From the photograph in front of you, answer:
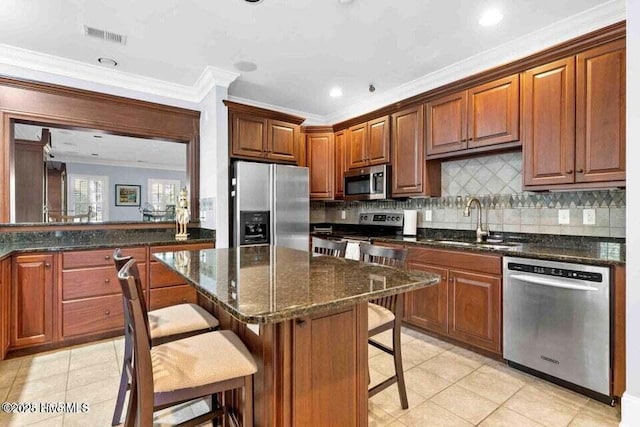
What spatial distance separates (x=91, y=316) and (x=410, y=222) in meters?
3.21

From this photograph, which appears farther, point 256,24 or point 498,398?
point 256,24

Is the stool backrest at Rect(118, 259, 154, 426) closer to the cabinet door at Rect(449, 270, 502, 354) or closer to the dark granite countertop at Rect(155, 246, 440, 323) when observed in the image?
the dark granite countertop at Rect(155, 246, 440, 323)

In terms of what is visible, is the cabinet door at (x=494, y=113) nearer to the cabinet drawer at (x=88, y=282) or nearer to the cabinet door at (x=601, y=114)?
the cabinet door at (x=601, y=114)

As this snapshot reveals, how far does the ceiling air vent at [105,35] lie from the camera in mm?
2498

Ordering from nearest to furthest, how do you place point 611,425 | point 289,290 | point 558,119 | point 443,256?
point 289,290 < point 611,425 < point 558,119 < point 443,256

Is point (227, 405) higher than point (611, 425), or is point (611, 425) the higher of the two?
point (227, 405)

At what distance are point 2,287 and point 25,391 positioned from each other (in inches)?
30.3

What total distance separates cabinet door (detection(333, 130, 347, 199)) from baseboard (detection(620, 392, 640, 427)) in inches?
122

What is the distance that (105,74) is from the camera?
3.20 meters

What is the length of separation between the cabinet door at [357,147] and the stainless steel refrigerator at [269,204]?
2.11ft

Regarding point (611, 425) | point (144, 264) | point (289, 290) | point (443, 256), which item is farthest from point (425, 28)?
point (144, 264)

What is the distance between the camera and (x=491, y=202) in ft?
9.94

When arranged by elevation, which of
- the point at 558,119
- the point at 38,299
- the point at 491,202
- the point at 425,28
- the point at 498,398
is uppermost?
the point at 425,28

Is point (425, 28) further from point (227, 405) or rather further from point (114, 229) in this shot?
point (114, 229)
